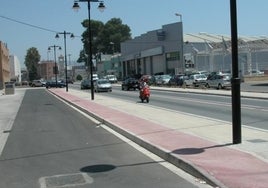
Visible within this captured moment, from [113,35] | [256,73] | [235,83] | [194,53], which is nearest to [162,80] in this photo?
[194,53]

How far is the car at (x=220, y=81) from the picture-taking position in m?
48.8

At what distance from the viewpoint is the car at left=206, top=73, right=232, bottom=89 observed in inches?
1921

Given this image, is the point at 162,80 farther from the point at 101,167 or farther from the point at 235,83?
the point at 101,167

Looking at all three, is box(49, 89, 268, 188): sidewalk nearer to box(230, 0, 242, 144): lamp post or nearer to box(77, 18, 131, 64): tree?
box(230, 0, 242, 144): lamp post

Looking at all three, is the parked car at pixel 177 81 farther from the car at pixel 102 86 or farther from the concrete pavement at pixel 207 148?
the concrete pavement at pixel 207 148

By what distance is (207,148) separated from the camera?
36.7 feet

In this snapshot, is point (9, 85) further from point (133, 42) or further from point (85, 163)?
point (85, 163)

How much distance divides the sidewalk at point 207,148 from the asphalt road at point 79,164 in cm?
39

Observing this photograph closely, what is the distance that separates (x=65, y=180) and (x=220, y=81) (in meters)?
41.4

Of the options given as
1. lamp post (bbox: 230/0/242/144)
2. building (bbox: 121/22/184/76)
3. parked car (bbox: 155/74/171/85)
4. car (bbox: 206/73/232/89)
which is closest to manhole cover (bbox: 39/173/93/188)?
lamp post (bbox: 230/0/242/144)

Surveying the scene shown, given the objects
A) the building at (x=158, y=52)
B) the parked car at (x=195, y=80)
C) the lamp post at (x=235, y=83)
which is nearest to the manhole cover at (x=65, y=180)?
the lamp post at (x=235, y=83)

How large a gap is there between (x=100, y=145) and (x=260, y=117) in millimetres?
7969

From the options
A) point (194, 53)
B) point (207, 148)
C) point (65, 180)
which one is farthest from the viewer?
point (194, 53)

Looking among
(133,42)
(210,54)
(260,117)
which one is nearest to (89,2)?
(260,117)
